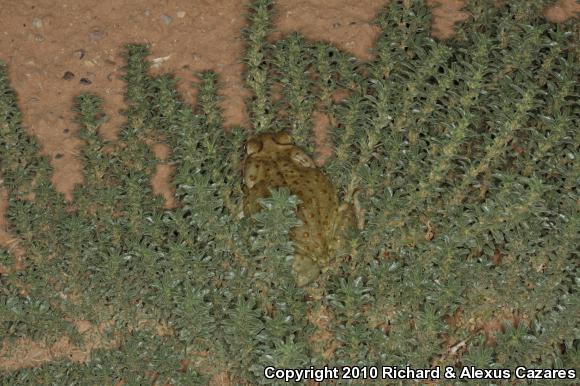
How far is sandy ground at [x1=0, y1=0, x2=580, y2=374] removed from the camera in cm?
504

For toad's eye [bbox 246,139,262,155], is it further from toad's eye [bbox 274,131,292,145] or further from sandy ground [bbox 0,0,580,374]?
sandy ground [bbox 0,0,580,374]

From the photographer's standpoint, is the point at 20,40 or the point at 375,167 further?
the point at 20,40

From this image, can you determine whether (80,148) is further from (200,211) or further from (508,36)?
(508,36)

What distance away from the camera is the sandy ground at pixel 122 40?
16.5ft

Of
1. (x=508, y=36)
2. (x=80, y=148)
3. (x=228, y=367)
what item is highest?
(x=508, y=36)

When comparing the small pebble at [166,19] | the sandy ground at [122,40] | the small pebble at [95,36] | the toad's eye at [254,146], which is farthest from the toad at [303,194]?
the small pebble at [95,36]

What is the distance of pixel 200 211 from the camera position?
155 inches

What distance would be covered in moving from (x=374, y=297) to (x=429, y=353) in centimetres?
49

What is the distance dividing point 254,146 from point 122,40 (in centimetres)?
160

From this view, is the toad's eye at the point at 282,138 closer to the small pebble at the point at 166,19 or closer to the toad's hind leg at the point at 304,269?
the toad's hind leg at the point at 304,269

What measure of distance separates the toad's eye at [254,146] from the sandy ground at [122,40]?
48cm

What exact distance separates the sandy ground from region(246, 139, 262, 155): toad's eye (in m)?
0.48

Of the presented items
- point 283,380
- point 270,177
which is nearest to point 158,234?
point 270,177

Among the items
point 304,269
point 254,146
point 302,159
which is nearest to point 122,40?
point 254,146
